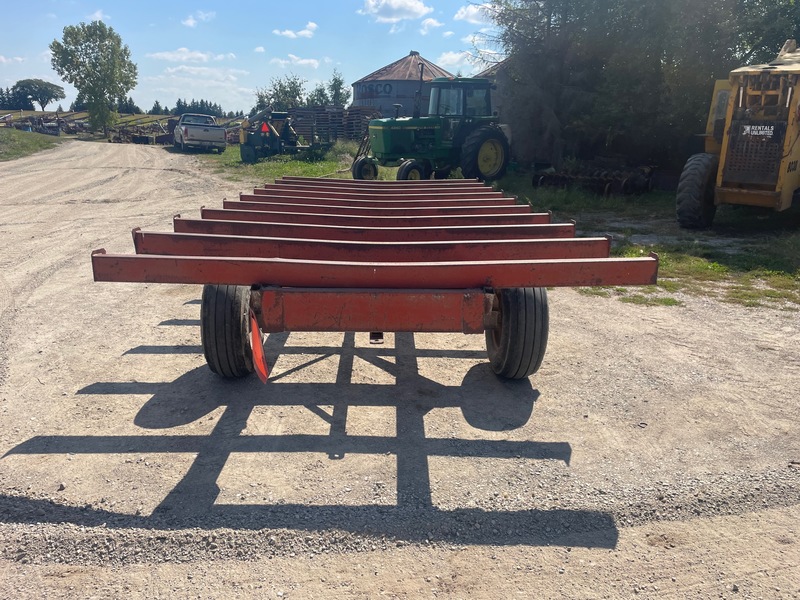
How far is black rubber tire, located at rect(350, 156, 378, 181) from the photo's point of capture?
1508cm

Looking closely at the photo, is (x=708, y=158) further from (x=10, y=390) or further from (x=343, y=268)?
(x=10, y=390)

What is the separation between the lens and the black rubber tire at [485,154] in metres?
14.4

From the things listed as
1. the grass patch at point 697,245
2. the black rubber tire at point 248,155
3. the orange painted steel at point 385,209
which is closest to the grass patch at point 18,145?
the black rubber tire at point 248,155

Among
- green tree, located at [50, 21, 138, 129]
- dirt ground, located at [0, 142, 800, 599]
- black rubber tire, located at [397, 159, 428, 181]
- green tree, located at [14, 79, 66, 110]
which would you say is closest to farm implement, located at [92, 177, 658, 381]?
dirt ground, located at [0, 142, 800, 599]

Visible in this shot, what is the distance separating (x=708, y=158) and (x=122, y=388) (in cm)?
990

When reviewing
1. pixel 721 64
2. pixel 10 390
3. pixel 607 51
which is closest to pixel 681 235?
pixel 721 64

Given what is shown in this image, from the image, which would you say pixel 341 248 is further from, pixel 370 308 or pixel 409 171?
pixel 409 171

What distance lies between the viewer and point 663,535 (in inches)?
107

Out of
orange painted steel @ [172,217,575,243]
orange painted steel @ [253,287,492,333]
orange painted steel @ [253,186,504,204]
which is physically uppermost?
orange painted steel @ [253,186,504,204]

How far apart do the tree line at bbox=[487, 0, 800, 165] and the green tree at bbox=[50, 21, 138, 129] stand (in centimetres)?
4219

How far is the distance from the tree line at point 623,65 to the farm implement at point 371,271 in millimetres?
11646

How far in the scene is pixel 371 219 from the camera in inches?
186

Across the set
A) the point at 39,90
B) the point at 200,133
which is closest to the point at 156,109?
the point at 39,90

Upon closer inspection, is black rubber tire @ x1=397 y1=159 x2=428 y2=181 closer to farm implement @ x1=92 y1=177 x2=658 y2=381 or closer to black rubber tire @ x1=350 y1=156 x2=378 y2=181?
black rubber tire @ x1=350 y1=156 x2=378 y2=181
